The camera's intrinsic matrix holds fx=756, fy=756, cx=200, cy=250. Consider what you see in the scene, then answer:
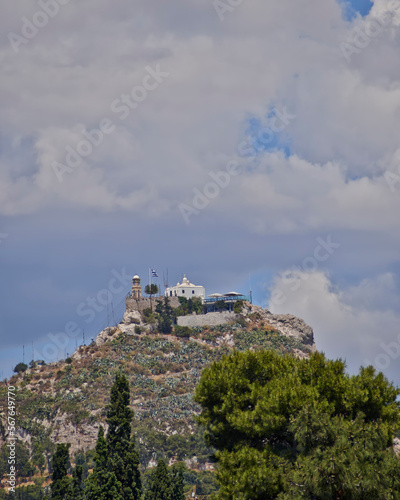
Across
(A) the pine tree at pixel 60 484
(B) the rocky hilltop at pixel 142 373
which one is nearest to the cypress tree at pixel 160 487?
(A) the pine tree at pixel 60 484

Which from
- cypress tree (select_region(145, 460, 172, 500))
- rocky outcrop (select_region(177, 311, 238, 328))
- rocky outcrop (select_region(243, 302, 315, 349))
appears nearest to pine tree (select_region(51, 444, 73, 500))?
cypress tree (select_region(145, 460, 172, 500))

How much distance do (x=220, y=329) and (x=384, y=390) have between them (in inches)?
5195

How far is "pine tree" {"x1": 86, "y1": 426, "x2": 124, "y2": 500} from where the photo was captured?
4694cm

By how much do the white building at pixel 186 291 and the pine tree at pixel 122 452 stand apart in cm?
12298

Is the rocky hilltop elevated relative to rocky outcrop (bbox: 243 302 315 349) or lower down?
lower down

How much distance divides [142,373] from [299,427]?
410 feet

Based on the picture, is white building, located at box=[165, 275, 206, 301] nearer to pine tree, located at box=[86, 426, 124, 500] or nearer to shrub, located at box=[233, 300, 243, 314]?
shrub, located at box=[233, 300, 243, 314]

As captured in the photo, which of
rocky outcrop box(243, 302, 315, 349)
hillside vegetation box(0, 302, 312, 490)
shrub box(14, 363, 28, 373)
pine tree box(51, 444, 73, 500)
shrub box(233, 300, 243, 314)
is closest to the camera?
pine tree box(51, 444, 73, 500)

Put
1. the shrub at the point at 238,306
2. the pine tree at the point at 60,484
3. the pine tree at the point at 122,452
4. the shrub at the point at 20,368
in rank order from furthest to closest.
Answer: the shrub at the point at 238,306
the shrub at the point at 20,368
the pine tree at the point at 122,452
the pine tree at the point at 60,484

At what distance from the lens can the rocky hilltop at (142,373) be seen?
134 metres

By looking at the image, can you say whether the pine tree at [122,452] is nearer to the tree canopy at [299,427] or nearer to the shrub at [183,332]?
the tree canopy at [299,427]

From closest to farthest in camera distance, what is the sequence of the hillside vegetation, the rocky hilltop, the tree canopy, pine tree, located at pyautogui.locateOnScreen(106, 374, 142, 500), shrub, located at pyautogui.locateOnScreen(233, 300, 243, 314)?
the tree canopy < pine tree, located at pyautogui.locateOnScreen(106, 374, 142, 500) < the hillside vegetation < the rocky hilltop < shrub, located at pyautogui.locateOnScreen(233, 300, 243, 314)

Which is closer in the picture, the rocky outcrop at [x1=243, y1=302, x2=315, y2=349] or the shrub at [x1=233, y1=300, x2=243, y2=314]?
the shrub at [x1=233, y1=300, x2=243, y2=314]

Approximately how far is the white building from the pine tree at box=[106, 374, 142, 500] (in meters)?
123
